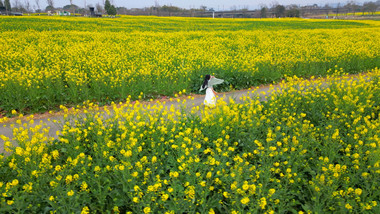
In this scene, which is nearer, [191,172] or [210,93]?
[191,172]

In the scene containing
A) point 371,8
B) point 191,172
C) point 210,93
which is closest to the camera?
point 191,172

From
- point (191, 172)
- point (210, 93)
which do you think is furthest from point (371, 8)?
point (191, 172)

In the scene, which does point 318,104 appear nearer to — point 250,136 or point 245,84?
point 250,136

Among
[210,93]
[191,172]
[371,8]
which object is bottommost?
[191,172]

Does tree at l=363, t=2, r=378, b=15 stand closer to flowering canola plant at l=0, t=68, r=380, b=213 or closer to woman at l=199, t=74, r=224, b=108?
woman at l=199, t=74, r=224, b=108

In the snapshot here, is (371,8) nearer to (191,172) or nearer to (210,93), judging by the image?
(210,93)

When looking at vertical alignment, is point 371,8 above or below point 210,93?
above

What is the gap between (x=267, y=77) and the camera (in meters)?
10.2

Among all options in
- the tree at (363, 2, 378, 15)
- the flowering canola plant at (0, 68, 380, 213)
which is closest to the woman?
the flowering canola plant at (0, 68, 380, 213)

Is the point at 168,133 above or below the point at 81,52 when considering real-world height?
below

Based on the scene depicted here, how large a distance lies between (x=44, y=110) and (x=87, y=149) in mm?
3522

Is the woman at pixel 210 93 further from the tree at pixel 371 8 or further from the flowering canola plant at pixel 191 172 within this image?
the tree at pixel 371 8

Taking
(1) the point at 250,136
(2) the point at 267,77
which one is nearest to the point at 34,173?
(1) the point at 250,136

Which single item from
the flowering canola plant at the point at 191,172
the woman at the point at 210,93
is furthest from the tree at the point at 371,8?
the flowering canola plant at the point at 191,172
